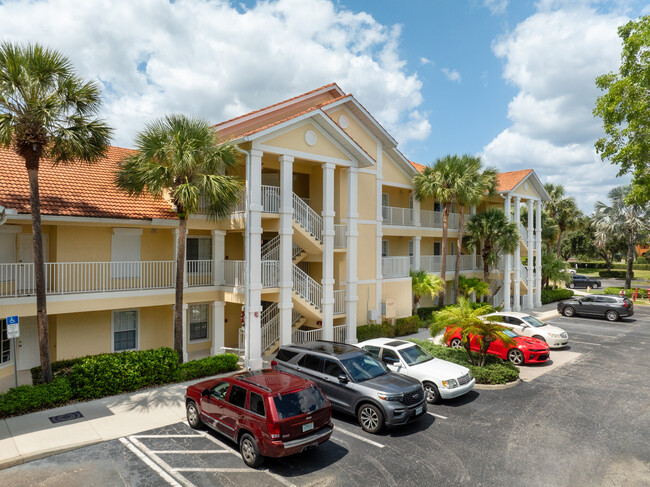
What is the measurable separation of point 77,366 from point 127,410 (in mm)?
2242

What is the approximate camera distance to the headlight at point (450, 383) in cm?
1212

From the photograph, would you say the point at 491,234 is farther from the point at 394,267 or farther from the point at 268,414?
the point at 268,414

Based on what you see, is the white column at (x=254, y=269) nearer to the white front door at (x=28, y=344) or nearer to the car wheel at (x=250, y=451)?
the car wheel at (x=250, y=451)

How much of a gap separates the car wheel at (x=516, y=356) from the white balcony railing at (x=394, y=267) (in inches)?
287

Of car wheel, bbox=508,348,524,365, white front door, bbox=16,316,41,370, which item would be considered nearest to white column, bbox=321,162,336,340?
car wheel, bbox=508,348,524,365

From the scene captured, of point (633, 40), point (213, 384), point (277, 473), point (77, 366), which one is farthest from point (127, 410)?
point (633, 40)

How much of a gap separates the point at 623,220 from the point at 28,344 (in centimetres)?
5255

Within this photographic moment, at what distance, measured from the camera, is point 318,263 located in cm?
1991

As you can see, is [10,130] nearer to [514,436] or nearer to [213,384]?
[213,384]

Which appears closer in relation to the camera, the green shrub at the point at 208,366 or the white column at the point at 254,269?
the green shrub at the point at 208,366

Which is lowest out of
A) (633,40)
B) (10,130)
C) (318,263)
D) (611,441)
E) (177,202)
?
(611,441)

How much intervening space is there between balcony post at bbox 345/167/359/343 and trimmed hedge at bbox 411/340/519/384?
3.69 meters

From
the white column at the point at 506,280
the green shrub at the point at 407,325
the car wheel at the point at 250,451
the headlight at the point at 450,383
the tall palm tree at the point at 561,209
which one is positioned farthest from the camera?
the tall palm tree at the point at 561,209

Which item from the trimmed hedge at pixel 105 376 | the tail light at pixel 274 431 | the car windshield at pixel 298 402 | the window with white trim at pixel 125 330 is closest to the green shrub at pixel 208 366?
the trimmed hedge at pixel 105 376
